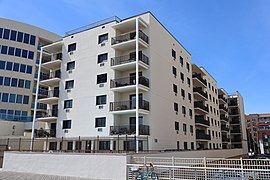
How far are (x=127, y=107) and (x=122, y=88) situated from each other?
6.62ft

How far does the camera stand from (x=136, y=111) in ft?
70.6

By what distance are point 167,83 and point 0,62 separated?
29.0 meters

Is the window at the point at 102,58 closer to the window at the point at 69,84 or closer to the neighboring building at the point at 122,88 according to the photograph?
the neighboring building at the point at 122,88

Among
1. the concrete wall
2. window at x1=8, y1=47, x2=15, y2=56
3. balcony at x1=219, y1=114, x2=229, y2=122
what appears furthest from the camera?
balcony at x1=219, y1=114, x2=229, y2=122

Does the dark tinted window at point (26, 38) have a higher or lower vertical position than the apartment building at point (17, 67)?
higher

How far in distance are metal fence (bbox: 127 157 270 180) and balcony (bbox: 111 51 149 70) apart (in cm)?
1130

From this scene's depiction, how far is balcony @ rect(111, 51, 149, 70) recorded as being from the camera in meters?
23.6

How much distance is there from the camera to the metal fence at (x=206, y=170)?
35.4ft

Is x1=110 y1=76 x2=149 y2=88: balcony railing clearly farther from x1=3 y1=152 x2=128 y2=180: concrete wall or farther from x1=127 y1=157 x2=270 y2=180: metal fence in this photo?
x1=127 y1=157 x2=270 y2=180: metal fence

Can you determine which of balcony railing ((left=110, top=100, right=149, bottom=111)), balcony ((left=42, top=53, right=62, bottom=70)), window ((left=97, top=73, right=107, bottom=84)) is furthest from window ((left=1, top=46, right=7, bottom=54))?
balcony railing ((left=110, top=100, right=149, bottom=111))

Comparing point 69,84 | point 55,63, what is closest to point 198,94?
point 69,84

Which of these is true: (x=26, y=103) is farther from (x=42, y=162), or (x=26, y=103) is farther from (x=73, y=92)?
(x=42, y=162)

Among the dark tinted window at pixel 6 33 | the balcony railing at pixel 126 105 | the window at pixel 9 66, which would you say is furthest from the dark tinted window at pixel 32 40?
the balcony railing at pixel 126 105

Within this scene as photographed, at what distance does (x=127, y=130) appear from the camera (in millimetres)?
22109
